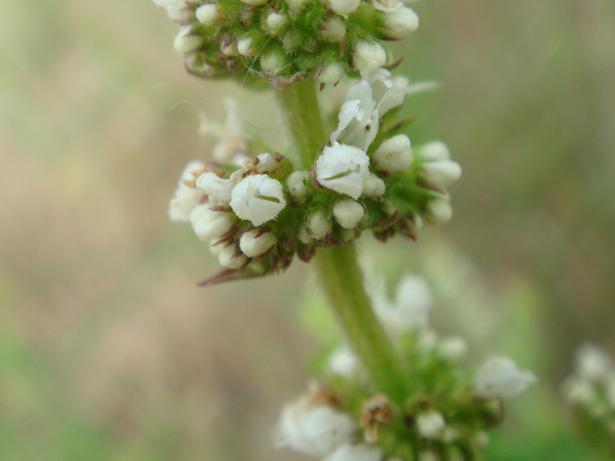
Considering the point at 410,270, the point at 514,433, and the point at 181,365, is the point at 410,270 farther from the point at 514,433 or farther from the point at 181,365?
the point at 181,365

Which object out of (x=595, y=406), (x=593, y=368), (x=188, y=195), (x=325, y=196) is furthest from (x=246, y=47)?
(x=593, y=368)

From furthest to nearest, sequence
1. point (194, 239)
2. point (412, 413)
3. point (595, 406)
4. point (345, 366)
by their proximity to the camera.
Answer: point (194, 239)
point (595, 406)
point (345, 366)
point (412, 413)

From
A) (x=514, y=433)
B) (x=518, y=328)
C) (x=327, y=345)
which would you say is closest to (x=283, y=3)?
(x=327, y=345)

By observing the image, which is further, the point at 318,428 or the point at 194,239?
the point at 194,239

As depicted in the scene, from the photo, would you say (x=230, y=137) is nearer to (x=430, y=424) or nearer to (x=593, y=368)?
(x=430, y=424)

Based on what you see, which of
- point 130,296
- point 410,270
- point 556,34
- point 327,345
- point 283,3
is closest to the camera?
point 283,3

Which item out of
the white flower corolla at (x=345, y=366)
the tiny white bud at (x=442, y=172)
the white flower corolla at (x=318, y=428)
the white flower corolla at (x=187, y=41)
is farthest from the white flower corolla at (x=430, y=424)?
the white flower corolla at (x=187, y=41)
